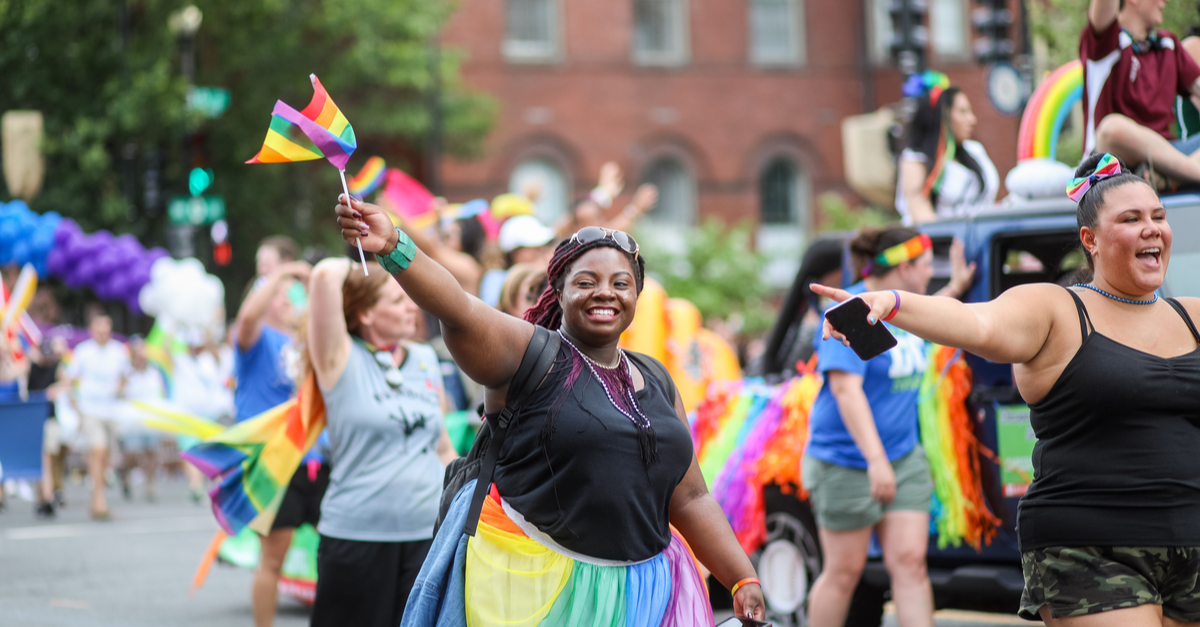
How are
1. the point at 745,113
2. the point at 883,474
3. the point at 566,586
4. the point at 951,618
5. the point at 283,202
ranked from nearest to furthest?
the point at 566,586, the point at 883,474, the point at 951,618, the point at 283,202, the point at 745,113

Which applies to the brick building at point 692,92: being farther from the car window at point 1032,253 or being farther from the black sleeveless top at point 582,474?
the black sleeveless top at point 582,474

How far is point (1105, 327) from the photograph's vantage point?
141 inches

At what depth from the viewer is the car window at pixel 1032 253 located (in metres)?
5.87

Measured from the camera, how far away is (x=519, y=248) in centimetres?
807

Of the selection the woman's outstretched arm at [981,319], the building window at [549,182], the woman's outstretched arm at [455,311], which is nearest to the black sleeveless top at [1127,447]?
the woman's outstretched arm at [981,319]

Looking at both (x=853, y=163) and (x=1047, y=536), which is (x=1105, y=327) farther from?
(x=853, y=163)

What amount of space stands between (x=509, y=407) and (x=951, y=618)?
17.5ft

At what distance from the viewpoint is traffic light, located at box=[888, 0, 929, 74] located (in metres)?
16.0

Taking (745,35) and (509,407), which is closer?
(509,407)

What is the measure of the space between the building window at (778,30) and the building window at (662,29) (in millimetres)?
1868

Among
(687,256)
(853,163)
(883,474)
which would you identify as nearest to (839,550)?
(883,474)

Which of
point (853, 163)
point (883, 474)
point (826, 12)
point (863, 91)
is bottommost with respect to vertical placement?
point (883, 474)

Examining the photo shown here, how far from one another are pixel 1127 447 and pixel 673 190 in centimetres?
3001

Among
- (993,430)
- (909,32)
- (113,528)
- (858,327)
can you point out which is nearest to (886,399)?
(993,430)
